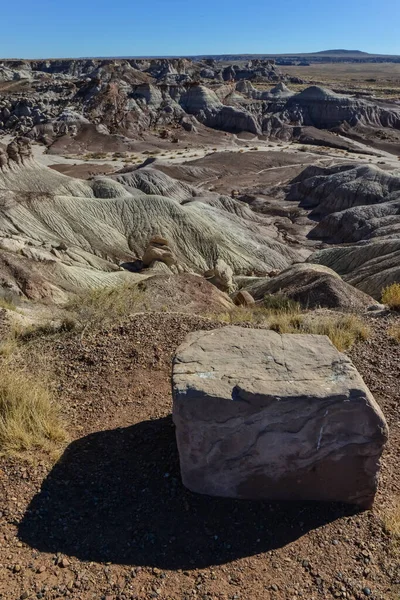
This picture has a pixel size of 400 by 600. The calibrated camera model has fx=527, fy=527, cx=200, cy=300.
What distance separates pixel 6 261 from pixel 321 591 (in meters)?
16.2

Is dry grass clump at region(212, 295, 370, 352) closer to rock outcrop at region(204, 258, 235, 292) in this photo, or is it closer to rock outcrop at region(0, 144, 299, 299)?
rock outcrop at region(204, 258, 235, 292)

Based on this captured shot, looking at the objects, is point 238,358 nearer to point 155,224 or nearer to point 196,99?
point 155,224

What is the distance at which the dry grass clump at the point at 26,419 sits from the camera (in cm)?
545

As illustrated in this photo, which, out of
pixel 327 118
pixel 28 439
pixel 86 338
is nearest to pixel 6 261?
pixel 86 338

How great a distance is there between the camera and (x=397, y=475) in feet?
18.3

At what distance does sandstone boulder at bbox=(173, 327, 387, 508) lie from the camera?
4.78m

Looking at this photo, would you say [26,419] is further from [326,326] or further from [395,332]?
[395,332]

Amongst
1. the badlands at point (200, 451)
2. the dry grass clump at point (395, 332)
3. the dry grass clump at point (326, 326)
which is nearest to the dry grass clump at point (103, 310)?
the badlands at point (200, 451)

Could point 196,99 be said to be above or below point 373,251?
above

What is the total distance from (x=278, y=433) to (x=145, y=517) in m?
1.47

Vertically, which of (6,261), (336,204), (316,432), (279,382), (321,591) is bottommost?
(336,204)

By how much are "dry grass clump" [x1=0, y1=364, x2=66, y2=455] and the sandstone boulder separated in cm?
160

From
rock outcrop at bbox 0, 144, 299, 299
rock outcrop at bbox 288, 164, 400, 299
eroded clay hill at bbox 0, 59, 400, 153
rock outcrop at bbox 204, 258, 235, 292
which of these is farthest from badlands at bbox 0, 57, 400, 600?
eroded clay hill at bbox 0, 59, 400, 153

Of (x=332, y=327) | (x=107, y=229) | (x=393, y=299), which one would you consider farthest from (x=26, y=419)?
(x=107, y=229)
